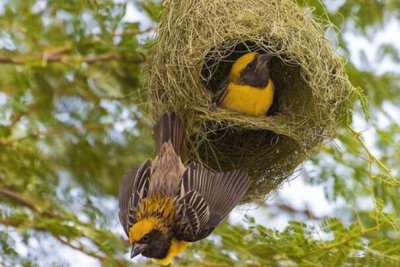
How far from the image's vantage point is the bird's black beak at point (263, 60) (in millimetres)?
4453

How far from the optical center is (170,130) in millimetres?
4230

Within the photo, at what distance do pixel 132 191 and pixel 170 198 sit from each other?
182 millimetres

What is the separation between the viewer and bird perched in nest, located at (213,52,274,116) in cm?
447

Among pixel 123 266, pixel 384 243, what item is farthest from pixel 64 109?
pixel 384 243

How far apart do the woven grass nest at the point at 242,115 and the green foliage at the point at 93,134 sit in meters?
0.20

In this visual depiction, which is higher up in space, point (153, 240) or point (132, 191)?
point (132, 191)

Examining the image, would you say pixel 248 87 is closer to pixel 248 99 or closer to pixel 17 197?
pixel 248 99

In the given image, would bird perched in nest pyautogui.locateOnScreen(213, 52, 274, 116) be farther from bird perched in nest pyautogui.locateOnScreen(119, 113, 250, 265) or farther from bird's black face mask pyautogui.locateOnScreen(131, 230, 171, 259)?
bird's black face mask pyautogui.locateOnScreen(131, 230, 171, 259)

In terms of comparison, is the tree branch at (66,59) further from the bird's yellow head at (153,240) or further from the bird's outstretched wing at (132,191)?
the bird's yellow head at (153,240)

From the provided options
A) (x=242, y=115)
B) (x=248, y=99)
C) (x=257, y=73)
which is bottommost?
(x=242, y=115)

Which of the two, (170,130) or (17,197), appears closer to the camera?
(170,130)

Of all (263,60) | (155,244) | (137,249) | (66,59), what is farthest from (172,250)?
(66,59)

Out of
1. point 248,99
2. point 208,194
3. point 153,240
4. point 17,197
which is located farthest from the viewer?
point 17,197

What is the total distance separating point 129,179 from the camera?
439 cm
